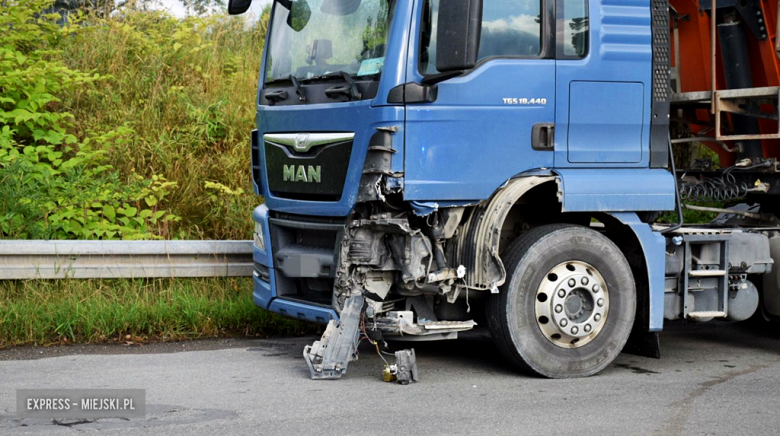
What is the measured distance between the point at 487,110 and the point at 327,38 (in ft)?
4.14

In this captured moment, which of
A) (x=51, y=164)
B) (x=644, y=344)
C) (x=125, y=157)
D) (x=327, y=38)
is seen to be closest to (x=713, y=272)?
(x=644, y=344)

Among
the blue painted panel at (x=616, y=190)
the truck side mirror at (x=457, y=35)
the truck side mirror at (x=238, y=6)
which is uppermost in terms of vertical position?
the truck side mirror at (x=238, y=6)

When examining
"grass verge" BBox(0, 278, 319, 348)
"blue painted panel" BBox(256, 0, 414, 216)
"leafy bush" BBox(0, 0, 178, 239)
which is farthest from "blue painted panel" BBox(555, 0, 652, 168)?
"leafy bush" BBox(0, 0, 178, 239)

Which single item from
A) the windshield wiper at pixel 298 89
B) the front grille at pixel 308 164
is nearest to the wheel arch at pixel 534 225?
the front grille at pixel 308 164

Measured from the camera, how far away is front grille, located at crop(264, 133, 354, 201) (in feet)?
20.3

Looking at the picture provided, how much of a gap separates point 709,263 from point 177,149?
578 centimetres

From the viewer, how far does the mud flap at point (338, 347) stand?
19.7 feet

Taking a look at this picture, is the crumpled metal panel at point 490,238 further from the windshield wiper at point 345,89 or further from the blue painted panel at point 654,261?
the windshield wiper at point 345,89

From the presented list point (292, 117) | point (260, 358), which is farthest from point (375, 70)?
point (260, 358)

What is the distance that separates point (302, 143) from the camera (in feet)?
21.2

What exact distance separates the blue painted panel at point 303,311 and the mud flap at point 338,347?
15 centimetres

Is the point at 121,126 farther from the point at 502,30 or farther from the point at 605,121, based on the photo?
the point at 605,121

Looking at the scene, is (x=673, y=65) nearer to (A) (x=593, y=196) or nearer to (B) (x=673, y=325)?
(A) (x=593, y=196)

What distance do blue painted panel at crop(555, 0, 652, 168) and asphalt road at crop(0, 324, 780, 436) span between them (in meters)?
1.47
